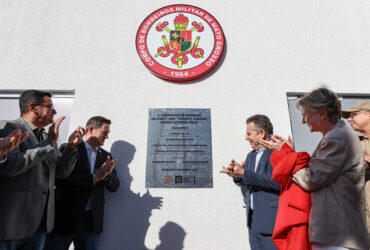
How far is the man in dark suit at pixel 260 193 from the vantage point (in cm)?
207

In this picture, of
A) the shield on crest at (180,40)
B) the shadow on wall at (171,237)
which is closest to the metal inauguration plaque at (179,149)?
the shadow on wall at (171,237)

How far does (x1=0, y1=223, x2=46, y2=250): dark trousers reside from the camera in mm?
1687

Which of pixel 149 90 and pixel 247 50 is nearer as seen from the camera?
pixel 149 90

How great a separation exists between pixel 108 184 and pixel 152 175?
0.52 metres

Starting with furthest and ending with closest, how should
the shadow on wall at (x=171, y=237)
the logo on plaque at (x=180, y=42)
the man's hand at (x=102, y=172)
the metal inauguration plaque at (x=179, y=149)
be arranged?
1. the logo on plaque at (x=180, y=42)
2. the metal inauguration plaque at (x=179, y=149)
3. the shadow on wall at (x=171, y=237)
4. the man's hand at (x=102, y=172)

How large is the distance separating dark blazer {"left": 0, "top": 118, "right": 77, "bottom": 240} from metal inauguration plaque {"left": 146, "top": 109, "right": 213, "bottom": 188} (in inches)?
44.9

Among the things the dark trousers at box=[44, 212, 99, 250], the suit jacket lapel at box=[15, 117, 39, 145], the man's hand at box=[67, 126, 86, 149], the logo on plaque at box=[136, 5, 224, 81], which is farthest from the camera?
the logo on plaque at box=[136, 5, 224, 81]

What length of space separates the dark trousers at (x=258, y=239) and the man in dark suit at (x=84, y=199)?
1.51 m

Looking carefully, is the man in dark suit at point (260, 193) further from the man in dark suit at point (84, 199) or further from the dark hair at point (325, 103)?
the man in dark suit at point (84, 199)

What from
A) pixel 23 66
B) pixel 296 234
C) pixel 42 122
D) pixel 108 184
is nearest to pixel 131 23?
pixel 23 66

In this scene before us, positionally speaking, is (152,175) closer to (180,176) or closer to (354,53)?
(180,176)

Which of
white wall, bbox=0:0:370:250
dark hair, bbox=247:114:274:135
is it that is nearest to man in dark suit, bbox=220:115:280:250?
dark hair, bbox=247:114:274:135

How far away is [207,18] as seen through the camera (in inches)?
136

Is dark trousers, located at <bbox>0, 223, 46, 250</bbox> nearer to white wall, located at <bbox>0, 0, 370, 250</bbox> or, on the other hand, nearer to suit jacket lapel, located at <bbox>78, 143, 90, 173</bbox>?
suit jacket lapel, located at <bbox>78, 143, 90, 173</bbox>
